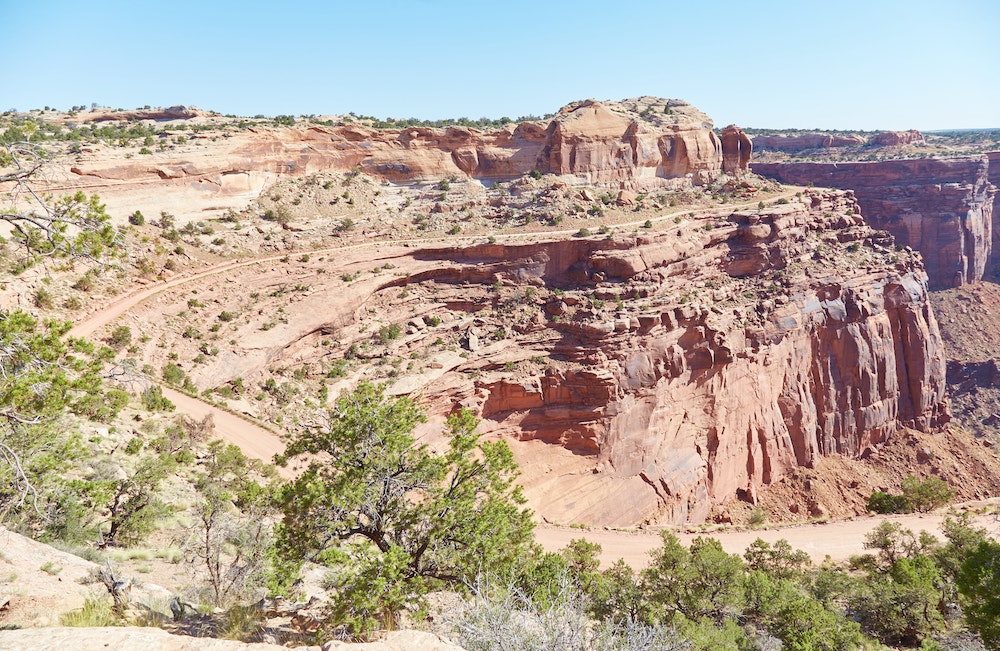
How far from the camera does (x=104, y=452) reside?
51.7 feet

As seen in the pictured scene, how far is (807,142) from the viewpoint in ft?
360

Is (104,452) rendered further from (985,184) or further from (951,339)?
(985,184)

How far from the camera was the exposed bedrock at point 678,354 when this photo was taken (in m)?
28.5

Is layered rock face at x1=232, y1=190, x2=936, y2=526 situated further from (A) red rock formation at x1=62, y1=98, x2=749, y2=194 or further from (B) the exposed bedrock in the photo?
(A) red rock formation at x1=62, y1=98, x2=749, y2=194

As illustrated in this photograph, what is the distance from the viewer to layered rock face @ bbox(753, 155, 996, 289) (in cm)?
7269

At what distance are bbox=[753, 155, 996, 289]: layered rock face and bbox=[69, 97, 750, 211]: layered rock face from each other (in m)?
35.6

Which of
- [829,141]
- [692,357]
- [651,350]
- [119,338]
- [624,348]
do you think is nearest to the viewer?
[119,338]

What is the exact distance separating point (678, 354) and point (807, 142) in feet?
328

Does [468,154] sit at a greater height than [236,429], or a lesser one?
greater

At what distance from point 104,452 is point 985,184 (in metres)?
105

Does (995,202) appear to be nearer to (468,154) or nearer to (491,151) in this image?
(491,151)

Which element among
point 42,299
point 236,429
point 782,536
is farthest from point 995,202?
point 42,299

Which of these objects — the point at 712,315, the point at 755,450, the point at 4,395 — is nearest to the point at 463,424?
the point at 4,395

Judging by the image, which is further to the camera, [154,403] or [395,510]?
[154,403]
